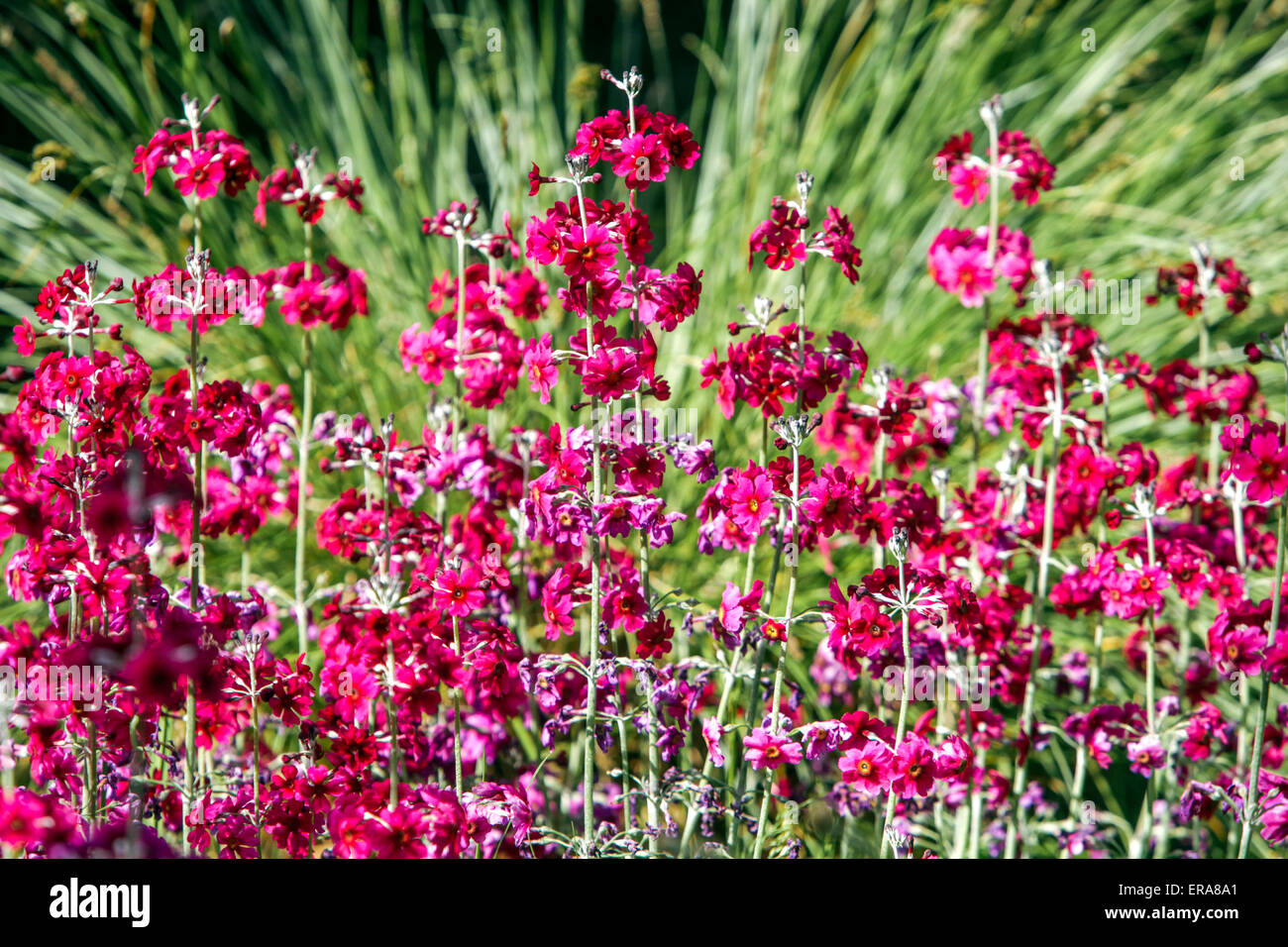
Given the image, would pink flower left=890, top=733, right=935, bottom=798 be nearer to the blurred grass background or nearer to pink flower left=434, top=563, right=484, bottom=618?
pink flower left=434, top=563, right=484, bottom=618

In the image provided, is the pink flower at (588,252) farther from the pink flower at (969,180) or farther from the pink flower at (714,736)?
the pink flower at (969,180)

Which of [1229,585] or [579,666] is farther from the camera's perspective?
[1229,585]

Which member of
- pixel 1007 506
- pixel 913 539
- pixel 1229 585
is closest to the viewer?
pixel 913 539

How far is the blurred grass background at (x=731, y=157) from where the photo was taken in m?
3.04

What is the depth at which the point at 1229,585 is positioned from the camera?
1682mm

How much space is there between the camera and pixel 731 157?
3.59 m

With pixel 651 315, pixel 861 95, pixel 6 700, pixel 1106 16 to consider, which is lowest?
pixel 6 700

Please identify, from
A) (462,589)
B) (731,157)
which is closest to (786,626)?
(462,589)

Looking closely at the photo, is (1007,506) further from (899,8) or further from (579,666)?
(899,8)

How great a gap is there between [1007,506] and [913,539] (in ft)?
1.41

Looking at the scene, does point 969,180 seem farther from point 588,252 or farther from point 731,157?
point 731,157

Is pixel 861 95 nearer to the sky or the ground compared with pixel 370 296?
nearer to the sky
